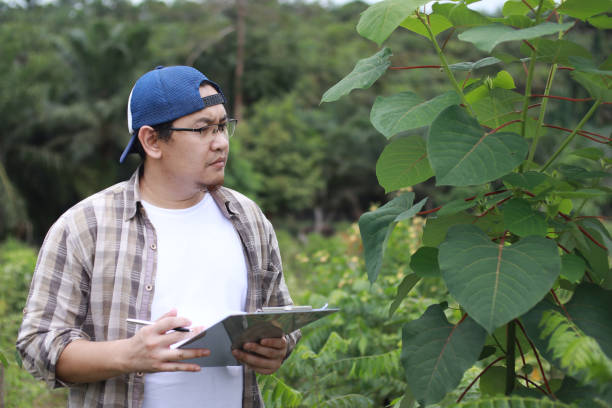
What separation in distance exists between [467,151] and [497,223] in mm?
270

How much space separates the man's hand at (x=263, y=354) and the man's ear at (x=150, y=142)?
0.63 metres

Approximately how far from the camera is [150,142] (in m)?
1.94

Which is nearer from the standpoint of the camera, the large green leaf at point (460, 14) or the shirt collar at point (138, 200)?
the large green leaf at point (460, 14)

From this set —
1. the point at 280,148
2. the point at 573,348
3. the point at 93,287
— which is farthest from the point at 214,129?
the point at 280,148

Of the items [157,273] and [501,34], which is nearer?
[501,34]

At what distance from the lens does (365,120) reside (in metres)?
28.0

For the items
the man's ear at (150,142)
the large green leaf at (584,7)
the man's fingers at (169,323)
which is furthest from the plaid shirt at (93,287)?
the large green leaf at (584,7)

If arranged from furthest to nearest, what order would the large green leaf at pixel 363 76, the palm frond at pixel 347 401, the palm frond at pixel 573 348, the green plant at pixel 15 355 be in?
1. the green plant at pixel 15 355
2. the palm frond at pixel 347 401
3. the large green leaf at pixel 363 76
4. the palm frond at pixel 573 348

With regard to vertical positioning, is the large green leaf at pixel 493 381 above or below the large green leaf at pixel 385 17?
below

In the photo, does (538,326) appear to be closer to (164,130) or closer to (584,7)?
(584,7)

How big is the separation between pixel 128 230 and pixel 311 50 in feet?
99.4

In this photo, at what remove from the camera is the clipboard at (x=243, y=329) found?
149cm

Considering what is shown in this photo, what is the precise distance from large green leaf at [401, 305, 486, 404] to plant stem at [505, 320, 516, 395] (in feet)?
0.48

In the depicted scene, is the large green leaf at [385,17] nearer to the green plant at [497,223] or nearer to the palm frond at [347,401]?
the green plant at [497,223]
